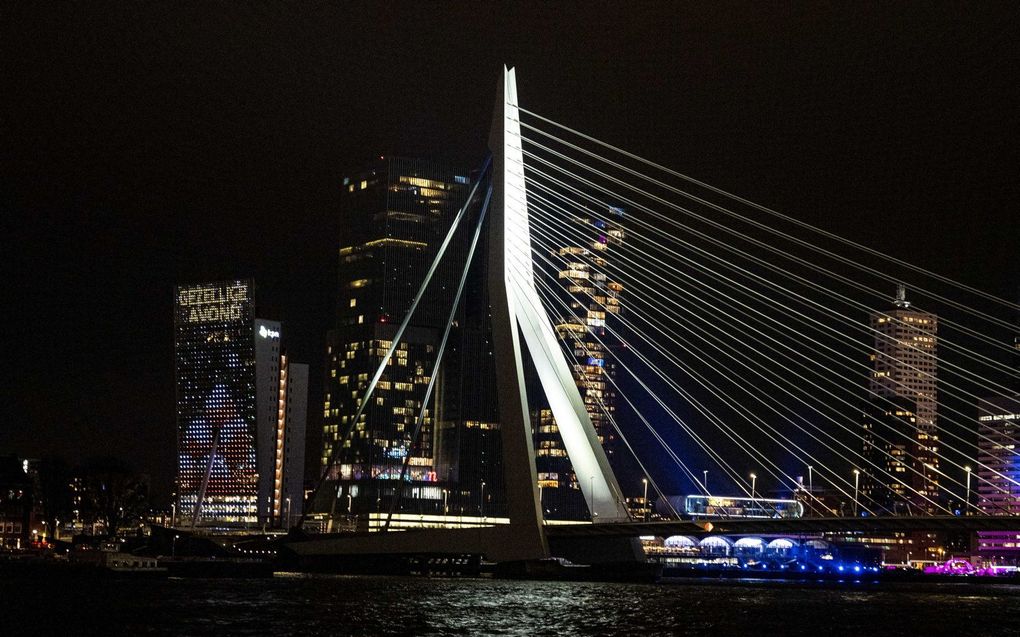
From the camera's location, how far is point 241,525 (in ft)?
456

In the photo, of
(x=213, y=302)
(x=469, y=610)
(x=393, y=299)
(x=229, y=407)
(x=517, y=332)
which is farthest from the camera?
(x=213, y=302)

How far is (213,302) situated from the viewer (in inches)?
5517

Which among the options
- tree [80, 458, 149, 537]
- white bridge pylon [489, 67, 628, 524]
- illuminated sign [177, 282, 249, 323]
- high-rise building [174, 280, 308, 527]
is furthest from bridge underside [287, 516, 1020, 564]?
illuminated sign [177, 282, 249, 323]

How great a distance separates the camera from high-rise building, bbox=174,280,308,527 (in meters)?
138

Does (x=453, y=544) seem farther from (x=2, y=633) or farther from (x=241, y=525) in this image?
(x=241, y=525)

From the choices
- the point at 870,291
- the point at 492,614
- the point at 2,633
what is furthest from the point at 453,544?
the point at 2,633

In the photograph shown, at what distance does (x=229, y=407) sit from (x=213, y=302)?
10466 mm

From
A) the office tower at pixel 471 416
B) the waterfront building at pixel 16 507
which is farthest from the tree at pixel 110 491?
the office tower at pixel 471 416

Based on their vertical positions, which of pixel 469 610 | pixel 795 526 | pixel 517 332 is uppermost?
pixel 517 332

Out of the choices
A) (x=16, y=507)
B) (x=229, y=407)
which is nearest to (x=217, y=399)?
(x=229, y=407)

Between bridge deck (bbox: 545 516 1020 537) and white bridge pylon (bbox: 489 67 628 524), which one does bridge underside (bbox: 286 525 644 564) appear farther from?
white bridge pylon (bbox: 489 67 628 524)

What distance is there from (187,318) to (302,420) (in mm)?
15364

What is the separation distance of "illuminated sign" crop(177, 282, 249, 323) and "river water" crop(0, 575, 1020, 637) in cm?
7811

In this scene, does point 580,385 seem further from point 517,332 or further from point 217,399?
point 517,332
